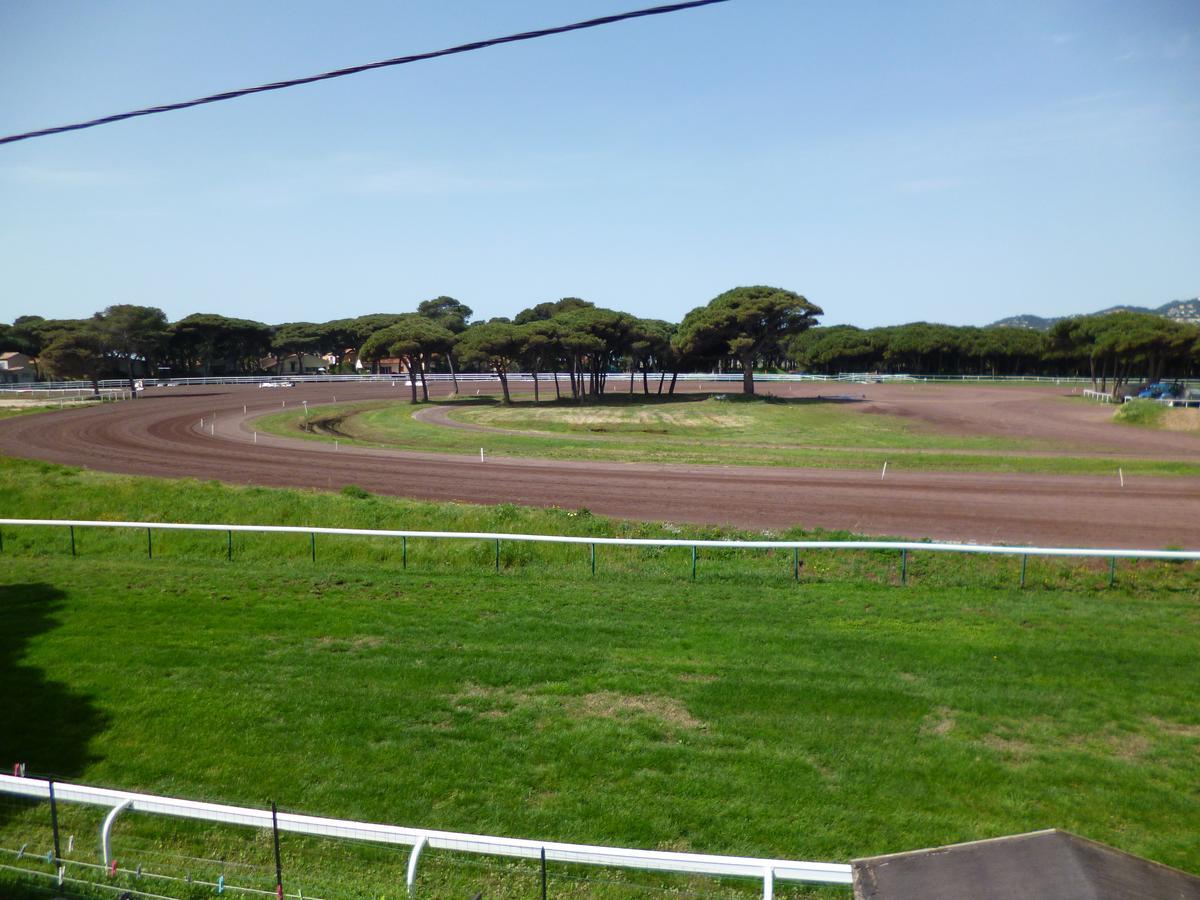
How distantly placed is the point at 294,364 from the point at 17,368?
41.7 m

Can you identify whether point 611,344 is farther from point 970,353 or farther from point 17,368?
point 17,368

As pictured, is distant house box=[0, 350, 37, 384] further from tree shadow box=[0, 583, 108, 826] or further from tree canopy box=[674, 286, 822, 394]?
tree shadow box=[0, 583, 108, 826]

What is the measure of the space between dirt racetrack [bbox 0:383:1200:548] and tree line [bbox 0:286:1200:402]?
19572mm

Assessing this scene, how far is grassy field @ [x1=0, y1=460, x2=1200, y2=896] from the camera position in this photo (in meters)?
7.12

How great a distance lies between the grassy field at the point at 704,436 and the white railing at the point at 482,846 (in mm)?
28468

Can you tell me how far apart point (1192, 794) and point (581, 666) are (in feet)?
21.9

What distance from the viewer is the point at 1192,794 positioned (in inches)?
300

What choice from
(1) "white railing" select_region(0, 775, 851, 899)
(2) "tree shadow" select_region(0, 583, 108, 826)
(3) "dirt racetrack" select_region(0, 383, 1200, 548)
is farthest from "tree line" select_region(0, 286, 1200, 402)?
(1) "white railing" select_region(0, 775, 851, 899)

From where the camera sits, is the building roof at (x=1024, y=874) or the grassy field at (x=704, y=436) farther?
the grassy field at (x=704, y=436)

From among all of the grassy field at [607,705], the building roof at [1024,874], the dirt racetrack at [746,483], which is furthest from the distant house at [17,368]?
the building roof at [1024,874]

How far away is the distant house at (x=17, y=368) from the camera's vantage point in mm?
105231

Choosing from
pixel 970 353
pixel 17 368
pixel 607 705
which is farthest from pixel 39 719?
pixel 17 368

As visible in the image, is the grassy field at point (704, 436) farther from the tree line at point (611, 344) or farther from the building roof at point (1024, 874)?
the building roof at point (1024, 874)

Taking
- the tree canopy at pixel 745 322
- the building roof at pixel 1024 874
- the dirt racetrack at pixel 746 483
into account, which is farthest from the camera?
the tree canopy at pixel 745 322
